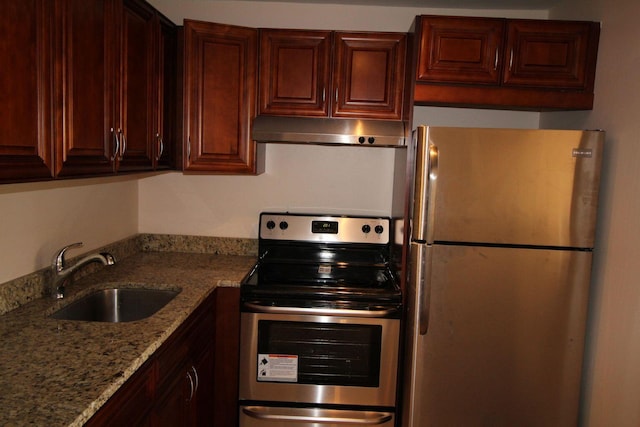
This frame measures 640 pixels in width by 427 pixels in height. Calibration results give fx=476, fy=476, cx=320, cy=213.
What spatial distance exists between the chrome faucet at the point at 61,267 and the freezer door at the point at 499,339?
1303 millimetres

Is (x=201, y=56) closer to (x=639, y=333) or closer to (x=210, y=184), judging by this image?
(x=210, y=184)

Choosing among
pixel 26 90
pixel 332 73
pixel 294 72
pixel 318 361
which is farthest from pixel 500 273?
pixel 26 90

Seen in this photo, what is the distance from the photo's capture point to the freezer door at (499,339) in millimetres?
2043

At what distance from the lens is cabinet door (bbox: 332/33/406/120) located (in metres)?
2.44

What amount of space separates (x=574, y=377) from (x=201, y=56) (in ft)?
7.54

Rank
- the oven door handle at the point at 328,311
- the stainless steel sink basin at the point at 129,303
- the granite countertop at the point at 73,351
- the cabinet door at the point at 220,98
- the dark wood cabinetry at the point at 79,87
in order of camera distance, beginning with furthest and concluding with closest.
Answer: the cabinet door at the point at 220,98
the oven door handle at the point at 328,311
the stainless steel sink basin at the point at 129,303
the dark wood cabinetry at the point at 79,87
the granite countertop at the point at 73,351

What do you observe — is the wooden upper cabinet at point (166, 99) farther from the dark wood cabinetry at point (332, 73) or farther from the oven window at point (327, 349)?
the oven window at point (327, 349)

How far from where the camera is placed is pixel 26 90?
4.17ft

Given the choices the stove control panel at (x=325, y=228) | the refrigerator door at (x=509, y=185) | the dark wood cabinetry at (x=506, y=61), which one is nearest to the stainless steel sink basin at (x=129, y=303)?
the stove control panel at (x=325, y=228)

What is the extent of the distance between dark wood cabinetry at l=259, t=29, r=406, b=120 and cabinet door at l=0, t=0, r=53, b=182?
123 cm

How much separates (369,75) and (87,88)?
1382mm

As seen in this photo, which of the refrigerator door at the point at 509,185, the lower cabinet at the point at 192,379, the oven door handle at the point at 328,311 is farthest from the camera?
the oven door handle at the point at 328,311

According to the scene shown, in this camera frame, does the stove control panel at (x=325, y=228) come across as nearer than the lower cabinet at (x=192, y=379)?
No

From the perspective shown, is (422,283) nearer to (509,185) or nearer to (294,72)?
(509,185)
